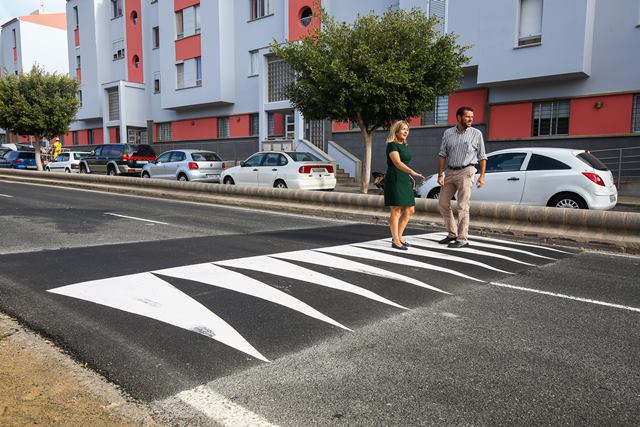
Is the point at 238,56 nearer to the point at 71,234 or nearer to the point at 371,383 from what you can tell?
the point at 71,234

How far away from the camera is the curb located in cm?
→ 769

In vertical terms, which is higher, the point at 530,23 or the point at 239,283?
the point at 530,23

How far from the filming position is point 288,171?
15.0 meters

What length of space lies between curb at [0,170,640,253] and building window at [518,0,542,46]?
10.3m

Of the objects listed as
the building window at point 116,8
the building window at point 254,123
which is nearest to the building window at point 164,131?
the building window at point 254,123

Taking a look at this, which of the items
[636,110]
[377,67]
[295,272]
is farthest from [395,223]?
[636,110]

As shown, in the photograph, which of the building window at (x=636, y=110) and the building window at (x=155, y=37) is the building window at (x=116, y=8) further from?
the building window at (x=636, y=110)

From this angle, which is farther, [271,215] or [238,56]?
[238,56]

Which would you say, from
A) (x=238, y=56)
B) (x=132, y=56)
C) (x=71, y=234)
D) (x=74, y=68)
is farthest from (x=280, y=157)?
(x=74, y=68)

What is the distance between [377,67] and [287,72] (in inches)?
502

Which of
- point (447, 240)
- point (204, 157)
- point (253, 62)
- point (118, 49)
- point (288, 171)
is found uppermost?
point (118, 49)

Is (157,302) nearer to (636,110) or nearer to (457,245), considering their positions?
(457,245)

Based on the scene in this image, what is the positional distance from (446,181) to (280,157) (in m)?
8.51

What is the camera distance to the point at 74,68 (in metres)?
42.8
